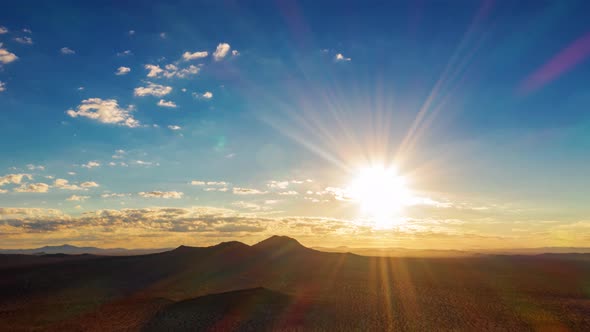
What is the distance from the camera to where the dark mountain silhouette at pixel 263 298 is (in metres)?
34.4

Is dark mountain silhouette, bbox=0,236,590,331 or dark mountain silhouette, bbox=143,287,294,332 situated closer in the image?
dark mountain silhouette, bbox=143,287,294,332

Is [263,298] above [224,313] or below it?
above

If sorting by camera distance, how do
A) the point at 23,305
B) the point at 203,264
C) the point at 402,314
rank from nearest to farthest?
the point at 402,314 → the point at 23,305 → the point at 203,264

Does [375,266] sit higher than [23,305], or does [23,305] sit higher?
[375,266]

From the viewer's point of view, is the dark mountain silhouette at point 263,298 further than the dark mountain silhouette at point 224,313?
Yes

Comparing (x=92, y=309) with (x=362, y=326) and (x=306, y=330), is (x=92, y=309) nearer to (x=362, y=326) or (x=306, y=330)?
(x=306, y=330)

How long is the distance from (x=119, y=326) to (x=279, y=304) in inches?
621

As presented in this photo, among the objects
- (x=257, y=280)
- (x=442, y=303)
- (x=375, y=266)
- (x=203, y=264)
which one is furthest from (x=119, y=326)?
(x=375, y=266)

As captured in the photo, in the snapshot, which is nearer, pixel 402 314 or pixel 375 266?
pixel 402 314

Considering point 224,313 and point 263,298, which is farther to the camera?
point 263,298

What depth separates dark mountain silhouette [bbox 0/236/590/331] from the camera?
34.4m

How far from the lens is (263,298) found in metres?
40.9

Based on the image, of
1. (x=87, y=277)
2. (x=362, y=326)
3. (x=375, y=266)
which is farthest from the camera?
(x=375, y=266)

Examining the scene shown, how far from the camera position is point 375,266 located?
295 ft
